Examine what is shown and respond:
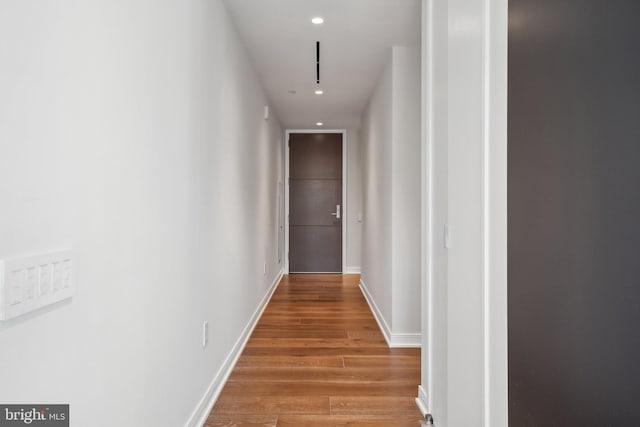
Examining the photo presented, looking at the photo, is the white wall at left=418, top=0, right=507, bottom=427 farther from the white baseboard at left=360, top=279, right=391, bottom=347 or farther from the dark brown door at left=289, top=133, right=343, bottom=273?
the dark brown door at left=289, top=133, right=343, bottom=273

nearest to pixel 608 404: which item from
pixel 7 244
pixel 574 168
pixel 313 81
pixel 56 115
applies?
pixel 574 168

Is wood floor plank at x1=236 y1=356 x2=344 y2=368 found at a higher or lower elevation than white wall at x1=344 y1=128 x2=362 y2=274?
lower

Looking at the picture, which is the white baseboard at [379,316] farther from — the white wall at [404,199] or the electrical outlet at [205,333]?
the electrical outlet at [205,333]

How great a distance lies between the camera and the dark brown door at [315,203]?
285 inches

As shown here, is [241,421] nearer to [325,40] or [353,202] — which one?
[325,40]

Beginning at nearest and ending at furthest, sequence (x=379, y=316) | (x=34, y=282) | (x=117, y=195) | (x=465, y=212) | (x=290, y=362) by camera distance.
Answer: (x=34, y=282), (x=117, y=195), (x=465, y=212), (x=290, y=362), (x=379, y=316)

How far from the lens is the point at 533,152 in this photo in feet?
3.70

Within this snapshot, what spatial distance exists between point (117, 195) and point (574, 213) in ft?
4.09

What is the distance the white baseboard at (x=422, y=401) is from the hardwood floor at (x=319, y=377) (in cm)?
3

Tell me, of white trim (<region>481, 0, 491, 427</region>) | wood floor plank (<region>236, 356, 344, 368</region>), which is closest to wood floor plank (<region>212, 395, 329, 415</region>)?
wood floor plank (<region>236, 356, 344, 368</region>)

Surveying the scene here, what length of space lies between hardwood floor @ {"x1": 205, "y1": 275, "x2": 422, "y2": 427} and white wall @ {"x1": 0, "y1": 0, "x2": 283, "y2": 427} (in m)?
0.33

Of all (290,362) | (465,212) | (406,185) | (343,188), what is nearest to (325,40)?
(406,185)

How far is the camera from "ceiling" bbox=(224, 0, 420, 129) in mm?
2777

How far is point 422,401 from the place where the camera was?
2314 mm
